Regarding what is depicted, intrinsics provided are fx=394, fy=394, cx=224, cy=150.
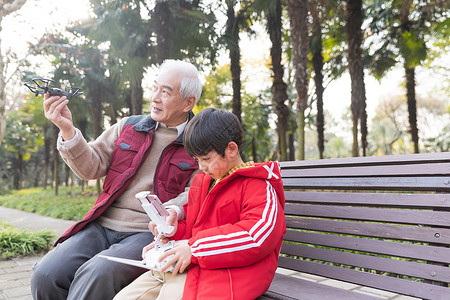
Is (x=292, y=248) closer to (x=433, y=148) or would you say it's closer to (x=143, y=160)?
(x=143, y=160)

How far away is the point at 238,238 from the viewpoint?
1.46 m

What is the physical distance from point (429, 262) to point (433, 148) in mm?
21787

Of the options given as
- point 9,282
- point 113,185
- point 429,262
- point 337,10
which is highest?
point 337,10

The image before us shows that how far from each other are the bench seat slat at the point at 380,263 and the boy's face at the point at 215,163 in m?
0.78

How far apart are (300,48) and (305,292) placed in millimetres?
6464

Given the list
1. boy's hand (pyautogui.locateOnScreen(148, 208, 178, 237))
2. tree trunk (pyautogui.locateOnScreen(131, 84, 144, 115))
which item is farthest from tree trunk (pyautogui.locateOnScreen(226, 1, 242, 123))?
boy's hand (pyautogui.locateOnScreen(148, 208, 178, 237))

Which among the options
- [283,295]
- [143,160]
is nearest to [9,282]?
[143,160]

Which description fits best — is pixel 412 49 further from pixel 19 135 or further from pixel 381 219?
pixel 19 135

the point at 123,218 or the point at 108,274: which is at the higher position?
the point at 123,218

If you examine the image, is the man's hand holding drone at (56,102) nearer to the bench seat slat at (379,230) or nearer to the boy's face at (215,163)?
the boy's face at (215,163)

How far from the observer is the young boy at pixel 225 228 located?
4.82ft

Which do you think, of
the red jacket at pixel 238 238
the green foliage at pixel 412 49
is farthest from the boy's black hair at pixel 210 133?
the green foliage at pixel 412 49

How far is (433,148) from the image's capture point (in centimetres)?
2092

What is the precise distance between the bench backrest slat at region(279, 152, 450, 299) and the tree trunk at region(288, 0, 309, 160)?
217 inches
